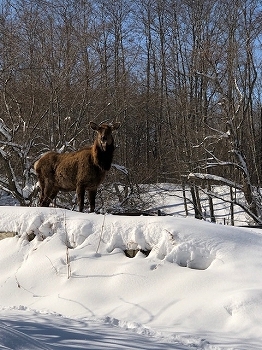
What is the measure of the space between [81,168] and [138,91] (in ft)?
49.3

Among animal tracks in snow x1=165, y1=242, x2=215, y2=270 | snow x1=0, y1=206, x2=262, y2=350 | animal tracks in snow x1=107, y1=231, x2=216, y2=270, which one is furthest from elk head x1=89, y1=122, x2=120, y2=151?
animal tracks in snow x1=165, y1=242, x2=215, y2=270

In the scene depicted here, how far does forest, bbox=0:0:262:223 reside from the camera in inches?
603

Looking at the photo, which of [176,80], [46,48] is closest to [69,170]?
[46,48]

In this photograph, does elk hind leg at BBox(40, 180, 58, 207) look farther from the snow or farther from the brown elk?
the snow

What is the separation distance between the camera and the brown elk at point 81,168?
8.35 meters

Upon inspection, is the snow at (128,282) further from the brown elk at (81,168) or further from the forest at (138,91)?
the forest at (138,91)

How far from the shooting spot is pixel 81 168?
861 centimetres

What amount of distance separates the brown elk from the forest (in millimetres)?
4233

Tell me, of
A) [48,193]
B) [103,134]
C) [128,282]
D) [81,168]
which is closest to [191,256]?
[128,282]

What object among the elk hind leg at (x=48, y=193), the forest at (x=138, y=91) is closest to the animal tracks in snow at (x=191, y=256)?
the elk hind leg at (x=48, y=193)

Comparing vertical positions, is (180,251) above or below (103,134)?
A: below

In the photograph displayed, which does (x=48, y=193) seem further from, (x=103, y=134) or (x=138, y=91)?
(x=138, y=91)

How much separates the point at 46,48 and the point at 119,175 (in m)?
4.77

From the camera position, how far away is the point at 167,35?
25250mm
